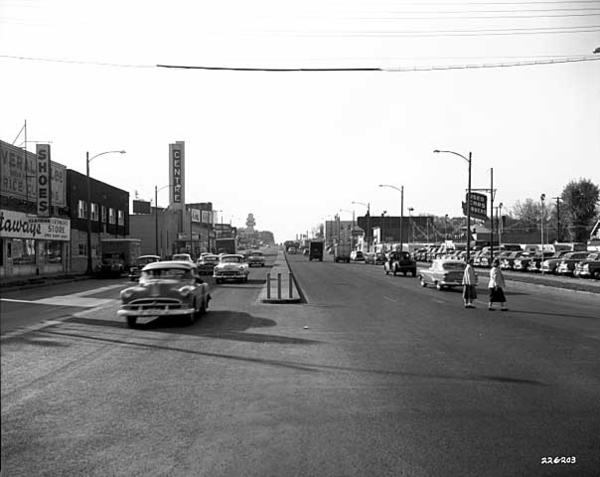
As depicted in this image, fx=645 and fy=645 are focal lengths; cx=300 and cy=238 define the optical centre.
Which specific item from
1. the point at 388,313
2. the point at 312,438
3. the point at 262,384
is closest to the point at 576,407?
the point at 312,438

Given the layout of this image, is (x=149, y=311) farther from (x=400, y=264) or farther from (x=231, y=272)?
(x=400, y=264)

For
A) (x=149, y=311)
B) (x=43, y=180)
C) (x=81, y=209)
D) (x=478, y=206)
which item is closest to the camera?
(x=149, y=311)

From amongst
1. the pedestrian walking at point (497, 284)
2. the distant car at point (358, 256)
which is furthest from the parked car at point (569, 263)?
the distant car at point (358, 256)

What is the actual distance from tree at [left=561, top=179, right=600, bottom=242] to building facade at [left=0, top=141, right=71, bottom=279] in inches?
3199

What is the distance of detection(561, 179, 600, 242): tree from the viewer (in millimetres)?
100875

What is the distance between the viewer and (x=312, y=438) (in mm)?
6238

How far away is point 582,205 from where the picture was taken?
334ft

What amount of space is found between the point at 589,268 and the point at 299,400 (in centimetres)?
3645

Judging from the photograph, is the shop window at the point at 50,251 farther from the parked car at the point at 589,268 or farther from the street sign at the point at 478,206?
the parked car at the point at 589,268

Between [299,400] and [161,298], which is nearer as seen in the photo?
[299,400]

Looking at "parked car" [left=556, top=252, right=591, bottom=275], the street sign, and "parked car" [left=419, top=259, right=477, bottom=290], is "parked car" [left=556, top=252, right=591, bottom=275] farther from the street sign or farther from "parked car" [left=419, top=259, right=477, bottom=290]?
"parked car" [left=419, top=259, right=477, bottom=290]

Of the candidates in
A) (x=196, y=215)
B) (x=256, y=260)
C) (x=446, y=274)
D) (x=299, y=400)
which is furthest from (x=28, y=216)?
(x=196, y=215)

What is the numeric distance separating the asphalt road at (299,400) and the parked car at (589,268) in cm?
2614

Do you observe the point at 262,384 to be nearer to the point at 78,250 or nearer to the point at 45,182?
the point at 45,182
